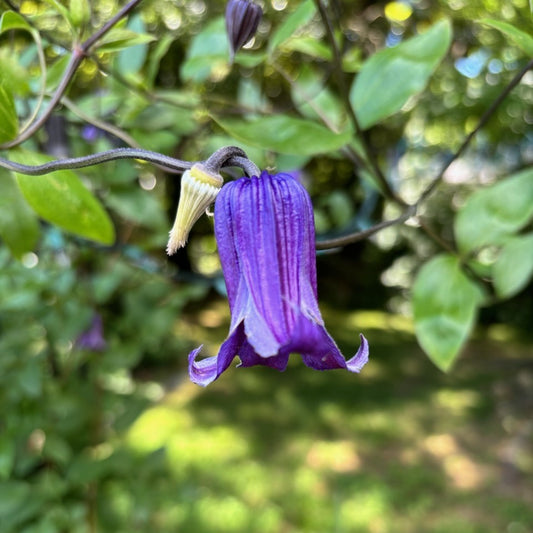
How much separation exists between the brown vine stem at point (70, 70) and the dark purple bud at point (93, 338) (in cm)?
71

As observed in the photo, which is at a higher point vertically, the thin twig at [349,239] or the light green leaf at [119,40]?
the light green leaf at [119,40]

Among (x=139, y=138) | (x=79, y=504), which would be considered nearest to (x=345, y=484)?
(x=79, y=504)

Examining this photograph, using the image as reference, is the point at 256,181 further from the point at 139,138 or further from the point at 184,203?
the point at 139,138

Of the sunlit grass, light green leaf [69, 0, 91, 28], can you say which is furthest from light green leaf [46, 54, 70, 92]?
the sunlit grass

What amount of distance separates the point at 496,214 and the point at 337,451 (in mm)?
2258

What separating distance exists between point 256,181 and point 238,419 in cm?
284

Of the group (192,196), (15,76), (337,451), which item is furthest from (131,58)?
(337,451)

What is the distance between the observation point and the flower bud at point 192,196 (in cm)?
30

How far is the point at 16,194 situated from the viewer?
53cm

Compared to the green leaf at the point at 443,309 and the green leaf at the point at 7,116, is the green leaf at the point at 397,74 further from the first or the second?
the green leaf at the point at 7,116

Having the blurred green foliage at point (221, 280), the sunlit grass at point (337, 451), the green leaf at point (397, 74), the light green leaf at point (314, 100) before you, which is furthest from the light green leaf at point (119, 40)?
the sunlit grass at point (337, 451)

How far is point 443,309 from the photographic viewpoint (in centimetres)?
62

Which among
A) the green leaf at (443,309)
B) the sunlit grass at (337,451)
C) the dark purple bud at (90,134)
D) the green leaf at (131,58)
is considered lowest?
the sunlit grass at (337,451)

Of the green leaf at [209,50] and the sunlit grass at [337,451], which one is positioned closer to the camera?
the green leaf at [209,50]
